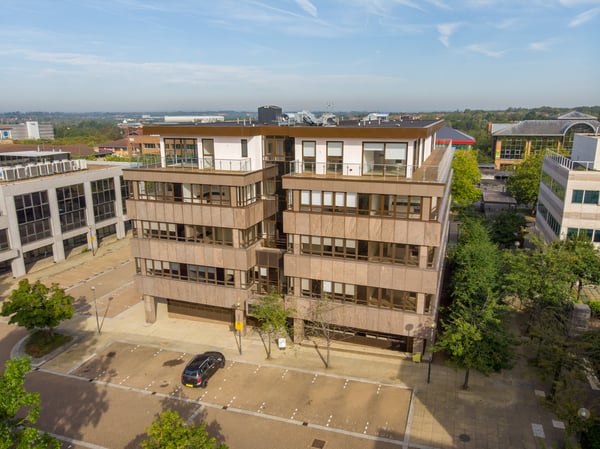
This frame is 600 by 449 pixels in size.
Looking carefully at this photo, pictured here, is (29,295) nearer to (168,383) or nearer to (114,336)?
(114,336)

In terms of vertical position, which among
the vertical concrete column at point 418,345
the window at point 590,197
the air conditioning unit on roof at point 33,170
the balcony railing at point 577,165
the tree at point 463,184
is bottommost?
the vertical concrete column at point 418,345

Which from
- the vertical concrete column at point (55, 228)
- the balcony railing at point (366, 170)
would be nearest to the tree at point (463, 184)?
the balcony railing at point (366, 170)

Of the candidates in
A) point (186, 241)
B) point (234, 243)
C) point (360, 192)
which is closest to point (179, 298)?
point (186, 241)

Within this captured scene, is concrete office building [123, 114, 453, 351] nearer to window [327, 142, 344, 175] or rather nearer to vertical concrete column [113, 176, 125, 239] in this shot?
window [327, 142, 344, 175]

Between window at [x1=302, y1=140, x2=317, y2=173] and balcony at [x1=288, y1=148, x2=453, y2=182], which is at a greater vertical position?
window at [x1=302, y1=140, x2=317, y2=173]

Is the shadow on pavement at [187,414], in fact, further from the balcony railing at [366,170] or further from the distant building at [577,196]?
the distant building at [577,196]

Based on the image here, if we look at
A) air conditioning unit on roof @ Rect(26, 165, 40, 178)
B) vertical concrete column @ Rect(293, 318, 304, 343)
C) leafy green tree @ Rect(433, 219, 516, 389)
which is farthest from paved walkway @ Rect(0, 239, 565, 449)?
air conditioning unit on roof @ Rect(26, 165, 40, 178)

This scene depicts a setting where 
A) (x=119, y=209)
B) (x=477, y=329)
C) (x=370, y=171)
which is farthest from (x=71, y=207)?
(x=477, y=329)
